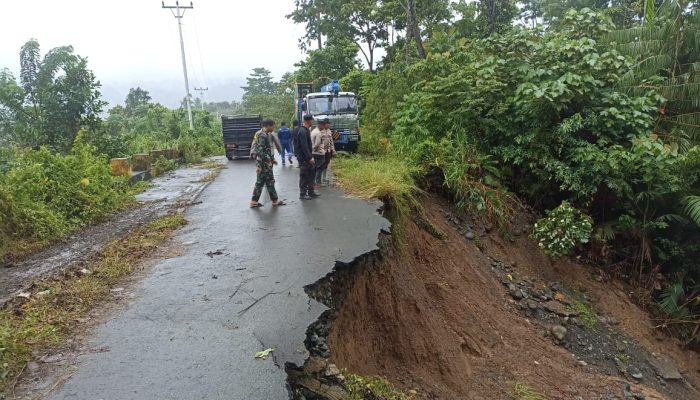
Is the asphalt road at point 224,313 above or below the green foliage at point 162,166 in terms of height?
below

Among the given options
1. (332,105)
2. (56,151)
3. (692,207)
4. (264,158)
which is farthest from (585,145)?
(56,151)

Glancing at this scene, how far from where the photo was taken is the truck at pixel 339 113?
49.4 ft

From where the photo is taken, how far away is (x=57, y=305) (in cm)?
431

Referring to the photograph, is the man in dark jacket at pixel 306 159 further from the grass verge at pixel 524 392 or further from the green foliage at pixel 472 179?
the grass verge at pixel 524 392

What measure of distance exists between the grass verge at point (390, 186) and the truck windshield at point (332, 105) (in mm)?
5431

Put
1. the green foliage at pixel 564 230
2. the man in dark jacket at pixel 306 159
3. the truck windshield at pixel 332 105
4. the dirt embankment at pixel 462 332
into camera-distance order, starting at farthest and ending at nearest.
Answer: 1. the truck windshield at pixel 332 105
2. the man in dark jacket at pixel 306 159
3. the green foliage at pixel 564 230
4. the dirt embankment at pixel 462 332

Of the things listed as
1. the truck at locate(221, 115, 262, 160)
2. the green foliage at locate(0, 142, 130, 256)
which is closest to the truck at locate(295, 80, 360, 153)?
the truck at locate(221, 115, 262, 160)

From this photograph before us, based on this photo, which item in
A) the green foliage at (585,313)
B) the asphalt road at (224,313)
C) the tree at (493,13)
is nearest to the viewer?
the asphalt road at (224,313)

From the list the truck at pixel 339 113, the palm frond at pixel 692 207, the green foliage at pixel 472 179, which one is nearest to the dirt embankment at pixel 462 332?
the green foliage at pixel 472 179

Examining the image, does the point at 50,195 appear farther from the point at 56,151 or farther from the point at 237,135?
the point at 237,135

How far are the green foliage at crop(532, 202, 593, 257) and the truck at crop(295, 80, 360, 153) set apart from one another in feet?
26.1

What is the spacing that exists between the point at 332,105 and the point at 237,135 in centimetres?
575

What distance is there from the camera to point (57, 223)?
7.13 meters

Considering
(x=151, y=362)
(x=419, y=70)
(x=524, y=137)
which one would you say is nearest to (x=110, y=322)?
(x=151, y=362)
